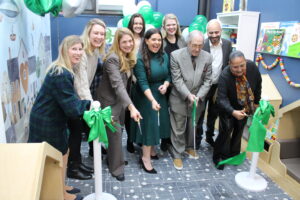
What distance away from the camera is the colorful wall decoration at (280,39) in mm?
2814

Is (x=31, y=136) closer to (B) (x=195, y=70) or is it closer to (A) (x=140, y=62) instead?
(A) (x=140, y=62)

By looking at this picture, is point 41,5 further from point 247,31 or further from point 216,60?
point 247,31

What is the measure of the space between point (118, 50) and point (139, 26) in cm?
59

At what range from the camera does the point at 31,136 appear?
179 centimetres

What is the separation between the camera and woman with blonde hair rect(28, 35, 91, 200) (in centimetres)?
165

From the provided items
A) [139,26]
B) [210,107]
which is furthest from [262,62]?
[139,26]

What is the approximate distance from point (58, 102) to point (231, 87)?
159cm

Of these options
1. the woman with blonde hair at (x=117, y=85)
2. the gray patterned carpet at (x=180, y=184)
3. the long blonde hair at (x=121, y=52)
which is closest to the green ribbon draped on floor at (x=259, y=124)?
the gray patterned carpet at (x=180, y=184)

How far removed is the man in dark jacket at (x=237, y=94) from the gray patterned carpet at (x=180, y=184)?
22cm

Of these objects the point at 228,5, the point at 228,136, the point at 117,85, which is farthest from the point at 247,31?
the point at 117,85

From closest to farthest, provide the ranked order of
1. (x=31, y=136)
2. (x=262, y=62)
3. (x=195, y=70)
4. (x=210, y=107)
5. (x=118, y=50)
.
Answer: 1. (x=31, y=136)
2. (x=118, y=50)
3. (x=195, y=70)
4. (x=210, y=107)
5. (x=262, y=62)

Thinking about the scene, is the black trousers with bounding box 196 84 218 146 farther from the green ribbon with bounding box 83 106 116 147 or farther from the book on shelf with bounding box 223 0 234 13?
the book on shelf with bounding box 223 0 234 13

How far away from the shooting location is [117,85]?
84.4 inches

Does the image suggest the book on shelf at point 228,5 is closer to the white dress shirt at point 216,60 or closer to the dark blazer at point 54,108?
the white dress shirt at point 216,60
